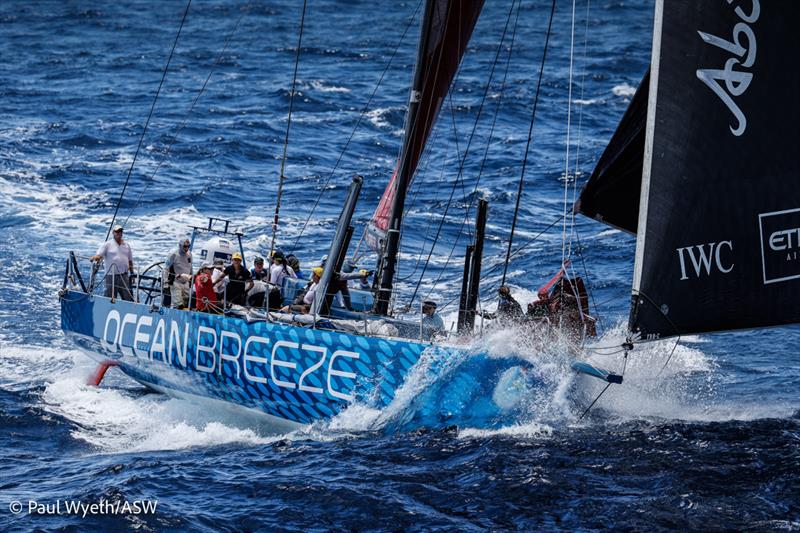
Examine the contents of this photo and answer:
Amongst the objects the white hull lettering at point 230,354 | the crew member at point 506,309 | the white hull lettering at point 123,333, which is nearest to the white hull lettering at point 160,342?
the white hull lettering at point 123,333

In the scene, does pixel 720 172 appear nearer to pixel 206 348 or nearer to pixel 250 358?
pixel 250 358

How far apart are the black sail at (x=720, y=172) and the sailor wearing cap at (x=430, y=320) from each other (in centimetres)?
370

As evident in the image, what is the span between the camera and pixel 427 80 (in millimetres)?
15961

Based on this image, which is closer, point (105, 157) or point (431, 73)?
point (431, 73)

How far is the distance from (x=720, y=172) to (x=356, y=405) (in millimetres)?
5455

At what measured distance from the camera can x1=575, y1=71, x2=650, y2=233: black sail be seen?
1234 cm

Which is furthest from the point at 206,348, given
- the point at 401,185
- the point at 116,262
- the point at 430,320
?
the point at 401,185

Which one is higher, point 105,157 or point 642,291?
point 105,157

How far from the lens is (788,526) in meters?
10.0

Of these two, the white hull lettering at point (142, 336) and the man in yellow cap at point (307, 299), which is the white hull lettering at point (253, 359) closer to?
the man in yellow cap at point (307, 299)

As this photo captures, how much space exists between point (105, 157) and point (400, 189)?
1907 cm

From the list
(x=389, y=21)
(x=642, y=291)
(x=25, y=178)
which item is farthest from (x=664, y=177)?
(x=389, y=21)

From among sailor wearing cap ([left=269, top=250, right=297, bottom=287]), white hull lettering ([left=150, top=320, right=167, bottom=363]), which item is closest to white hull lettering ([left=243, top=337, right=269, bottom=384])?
white hull lettering ([left=150, top=320, right=167, bottom=363])

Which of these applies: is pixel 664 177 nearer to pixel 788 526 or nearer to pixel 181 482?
pixel 788 526
